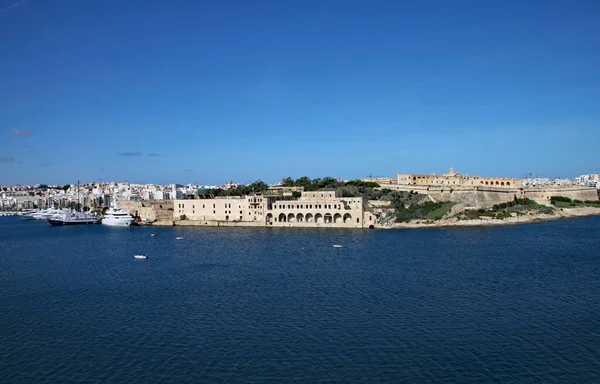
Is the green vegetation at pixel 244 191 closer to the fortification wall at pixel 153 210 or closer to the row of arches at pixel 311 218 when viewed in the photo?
the fortification wall at pixel 153 210

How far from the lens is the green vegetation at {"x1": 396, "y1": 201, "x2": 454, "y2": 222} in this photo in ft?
112

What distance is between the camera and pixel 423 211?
117 ft

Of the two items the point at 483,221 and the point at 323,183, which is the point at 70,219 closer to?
the point at 323,183

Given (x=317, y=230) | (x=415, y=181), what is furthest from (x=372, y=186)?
(x=317, y=230)

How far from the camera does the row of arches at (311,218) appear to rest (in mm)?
33531

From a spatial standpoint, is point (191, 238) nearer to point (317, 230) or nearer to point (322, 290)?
point (317, 230)

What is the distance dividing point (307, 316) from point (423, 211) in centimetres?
2490

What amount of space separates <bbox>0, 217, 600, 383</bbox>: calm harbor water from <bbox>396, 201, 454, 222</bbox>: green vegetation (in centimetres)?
1100

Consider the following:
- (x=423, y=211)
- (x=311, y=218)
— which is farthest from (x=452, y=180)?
(x=311, y=218)

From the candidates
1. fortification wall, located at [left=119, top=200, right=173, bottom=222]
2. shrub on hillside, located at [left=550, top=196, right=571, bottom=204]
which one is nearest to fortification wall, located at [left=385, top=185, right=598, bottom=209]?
shrub on hillside, located at [left=550, top=196, right=571, bottom=204]

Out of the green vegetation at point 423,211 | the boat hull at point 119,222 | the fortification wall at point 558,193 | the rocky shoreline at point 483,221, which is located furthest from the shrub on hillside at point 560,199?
the boat hull at point 119,222

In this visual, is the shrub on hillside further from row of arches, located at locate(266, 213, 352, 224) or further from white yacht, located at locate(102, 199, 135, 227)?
white yacht, located at locate(102, 199, 135, 227)

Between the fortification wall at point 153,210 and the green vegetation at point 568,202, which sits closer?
the fortification wall at point 153,210

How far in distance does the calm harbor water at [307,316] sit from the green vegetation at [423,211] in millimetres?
11005
